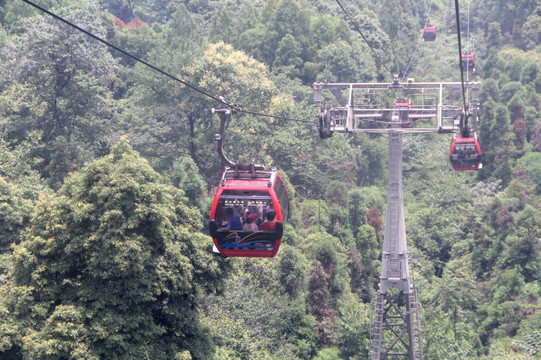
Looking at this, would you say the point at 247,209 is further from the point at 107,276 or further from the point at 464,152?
the point at 464,152

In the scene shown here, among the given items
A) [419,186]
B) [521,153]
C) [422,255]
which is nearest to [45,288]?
[422,255]

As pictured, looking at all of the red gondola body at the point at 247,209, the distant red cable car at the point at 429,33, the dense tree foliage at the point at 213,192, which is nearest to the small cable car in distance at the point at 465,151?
the dense tree foliage at the point at 213,192

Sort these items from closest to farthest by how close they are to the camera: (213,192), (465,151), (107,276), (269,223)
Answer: (269,223) → (107,276) → (465,151) → (213,192)

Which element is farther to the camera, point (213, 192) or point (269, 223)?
point (213, 192)

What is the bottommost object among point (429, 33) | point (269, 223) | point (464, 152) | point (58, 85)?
point (269, 223)

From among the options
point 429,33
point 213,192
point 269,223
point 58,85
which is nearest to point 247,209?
point 269,223

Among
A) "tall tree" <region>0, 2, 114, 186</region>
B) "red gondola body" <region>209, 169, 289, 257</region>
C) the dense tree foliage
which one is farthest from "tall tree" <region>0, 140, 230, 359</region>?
"tall tree" <region>0, 2, 114, 186</region>

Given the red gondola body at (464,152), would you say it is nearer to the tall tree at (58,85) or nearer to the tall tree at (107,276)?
the tall tree at (107,276)

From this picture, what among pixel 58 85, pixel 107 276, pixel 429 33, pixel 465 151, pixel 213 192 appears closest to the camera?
pixel 107 276
